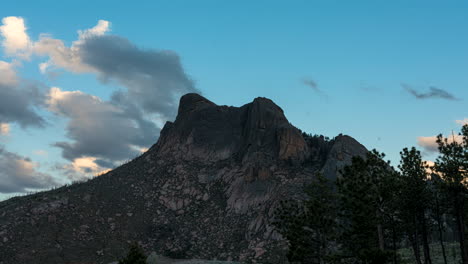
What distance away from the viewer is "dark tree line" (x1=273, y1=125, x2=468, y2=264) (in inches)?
1380

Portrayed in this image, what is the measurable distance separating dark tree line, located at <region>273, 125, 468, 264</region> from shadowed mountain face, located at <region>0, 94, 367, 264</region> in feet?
72.4

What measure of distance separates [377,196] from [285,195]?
41635mm

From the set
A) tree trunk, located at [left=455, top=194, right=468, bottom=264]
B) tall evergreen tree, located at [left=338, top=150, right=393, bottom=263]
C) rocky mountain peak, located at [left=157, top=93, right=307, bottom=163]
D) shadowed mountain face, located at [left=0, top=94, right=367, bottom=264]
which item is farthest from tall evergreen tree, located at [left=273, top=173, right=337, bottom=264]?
rocky mountain peak, located at [left=157, top=93, right=307, bottom=163]

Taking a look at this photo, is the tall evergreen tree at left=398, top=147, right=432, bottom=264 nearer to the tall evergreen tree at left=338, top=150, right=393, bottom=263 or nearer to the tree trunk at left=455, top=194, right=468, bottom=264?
the tree trunk at left=455, top=194, right=468, bottom=264

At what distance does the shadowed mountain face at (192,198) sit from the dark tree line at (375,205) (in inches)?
869

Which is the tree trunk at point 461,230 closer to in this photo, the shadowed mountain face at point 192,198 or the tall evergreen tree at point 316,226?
the tall evergreen tree at point 316,226

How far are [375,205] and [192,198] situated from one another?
2329 inches

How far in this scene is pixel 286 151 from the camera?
90.5m

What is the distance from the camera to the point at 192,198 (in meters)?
89.5

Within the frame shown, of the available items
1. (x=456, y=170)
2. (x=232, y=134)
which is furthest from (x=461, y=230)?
(x=232, y=134)

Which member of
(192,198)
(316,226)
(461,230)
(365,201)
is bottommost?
(461,230)

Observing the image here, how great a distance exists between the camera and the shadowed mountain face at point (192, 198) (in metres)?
74.2

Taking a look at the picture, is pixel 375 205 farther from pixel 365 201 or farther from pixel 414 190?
pixel 414 190

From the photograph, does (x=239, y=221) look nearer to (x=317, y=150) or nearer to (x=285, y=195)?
(x=285, y=195)
